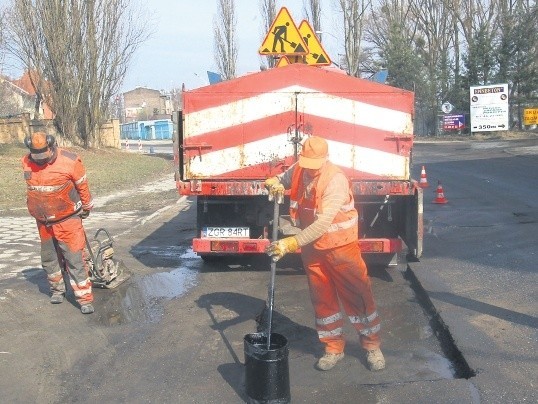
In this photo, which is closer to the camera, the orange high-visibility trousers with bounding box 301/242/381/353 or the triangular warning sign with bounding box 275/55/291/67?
the orange high-visibility trousers with bounding box 301/242/381/353

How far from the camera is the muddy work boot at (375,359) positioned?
479 centimetres

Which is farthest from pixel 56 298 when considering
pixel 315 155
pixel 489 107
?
pixel 489 107

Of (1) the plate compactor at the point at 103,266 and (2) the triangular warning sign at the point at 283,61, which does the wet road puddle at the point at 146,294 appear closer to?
(1) the plate compactor at the point at 103,266

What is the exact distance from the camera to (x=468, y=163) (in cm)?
2461

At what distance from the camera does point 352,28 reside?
4234 centimetres

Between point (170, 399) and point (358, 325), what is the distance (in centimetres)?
143

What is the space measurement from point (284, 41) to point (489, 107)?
31901 mm

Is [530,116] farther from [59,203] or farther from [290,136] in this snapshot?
[59,203]

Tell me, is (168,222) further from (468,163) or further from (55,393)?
(468,163)

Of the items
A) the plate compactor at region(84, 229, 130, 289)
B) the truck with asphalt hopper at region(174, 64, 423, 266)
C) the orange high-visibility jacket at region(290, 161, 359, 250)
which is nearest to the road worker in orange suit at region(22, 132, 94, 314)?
the plate compactor at region(84, 229, 130, 289)

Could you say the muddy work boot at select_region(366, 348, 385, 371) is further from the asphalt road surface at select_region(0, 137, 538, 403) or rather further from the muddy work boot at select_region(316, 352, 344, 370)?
the muddy work boot at select_region(316, 352, 344, 370)

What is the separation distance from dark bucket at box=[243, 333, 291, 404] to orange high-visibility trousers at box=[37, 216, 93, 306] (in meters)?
2.76

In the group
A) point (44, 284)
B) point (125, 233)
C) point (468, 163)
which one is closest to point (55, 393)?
point (44, 284)

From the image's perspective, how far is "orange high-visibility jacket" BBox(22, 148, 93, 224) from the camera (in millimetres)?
6324
